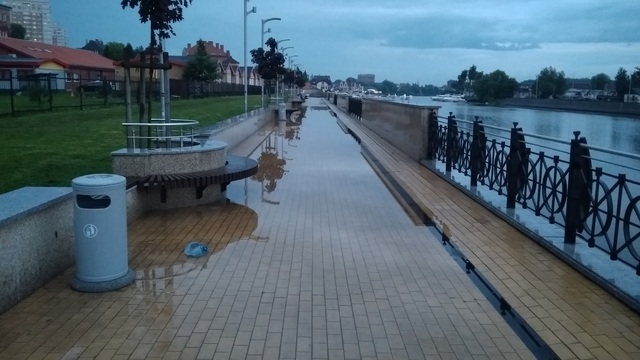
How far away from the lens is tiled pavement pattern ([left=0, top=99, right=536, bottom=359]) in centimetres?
425

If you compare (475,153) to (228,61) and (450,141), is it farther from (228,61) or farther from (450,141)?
(228,61)

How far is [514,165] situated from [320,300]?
451cm

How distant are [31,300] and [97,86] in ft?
111

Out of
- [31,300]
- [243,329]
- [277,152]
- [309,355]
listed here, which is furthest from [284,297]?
[277,152]

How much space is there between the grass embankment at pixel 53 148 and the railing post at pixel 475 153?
244 inches

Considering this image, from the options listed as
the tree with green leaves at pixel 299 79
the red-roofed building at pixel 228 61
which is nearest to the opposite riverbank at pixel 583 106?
the tree with green leaves at pixel 299 79

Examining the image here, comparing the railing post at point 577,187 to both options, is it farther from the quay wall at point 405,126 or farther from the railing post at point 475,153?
the quay wall at point 405,126

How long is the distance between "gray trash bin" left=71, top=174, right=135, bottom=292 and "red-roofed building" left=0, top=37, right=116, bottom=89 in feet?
122

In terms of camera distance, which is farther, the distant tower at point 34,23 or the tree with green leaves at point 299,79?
the distant tower at point 34,23

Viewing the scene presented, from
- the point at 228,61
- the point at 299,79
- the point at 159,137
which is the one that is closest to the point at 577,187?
the point at 159,137

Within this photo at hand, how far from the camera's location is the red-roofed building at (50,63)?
45.1 meters

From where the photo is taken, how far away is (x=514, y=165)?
8547 mm

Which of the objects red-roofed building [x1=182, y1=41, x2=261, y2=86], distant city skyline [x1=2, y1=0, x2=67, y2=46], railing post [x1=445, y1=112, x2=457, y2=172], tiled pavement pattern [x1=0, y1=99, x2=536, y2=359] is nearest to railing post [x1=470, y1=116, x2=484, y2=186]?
railing post [x1=445, y1=112, x2=457, y2=172]

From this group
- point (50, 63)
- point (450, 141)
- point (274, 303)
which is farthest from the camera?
point (50, 63)
